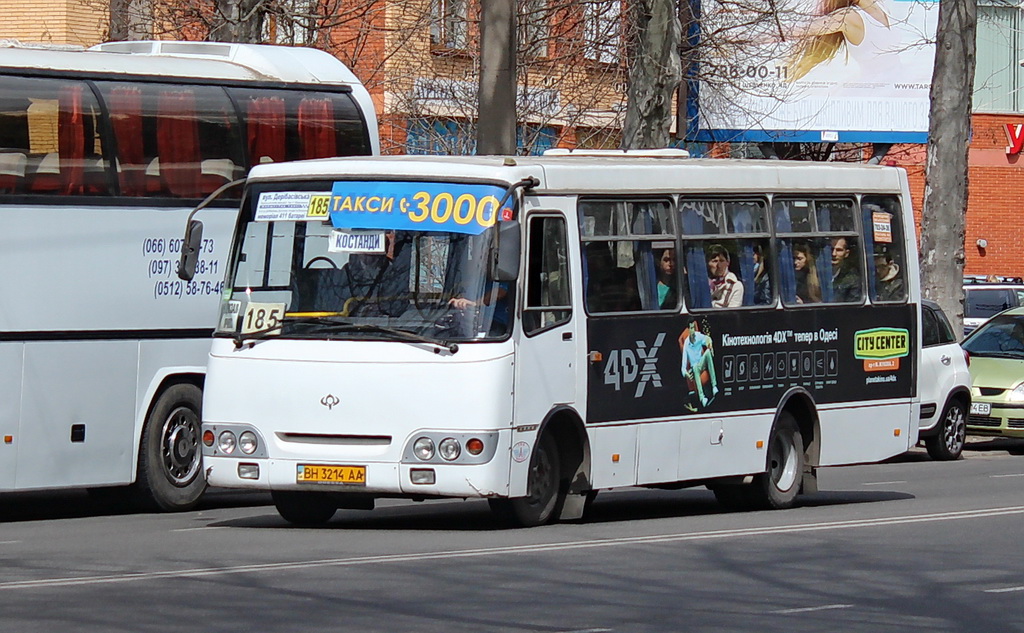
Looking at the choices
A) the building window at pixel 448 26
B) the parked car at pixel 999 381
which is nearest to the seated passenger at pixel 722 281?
the parked car at pixel 999 381

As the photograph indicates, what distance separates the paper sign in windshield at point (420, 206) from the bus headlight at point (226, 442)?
5.16 ft

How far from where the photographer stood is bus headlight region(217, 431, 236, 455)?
1334cm

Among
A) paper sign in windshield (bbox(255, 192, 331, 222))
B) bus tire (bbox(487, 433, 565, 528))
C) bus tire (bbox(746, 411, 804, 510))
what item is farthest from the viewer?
bus tire (bbox(746, 411, 804, 510))

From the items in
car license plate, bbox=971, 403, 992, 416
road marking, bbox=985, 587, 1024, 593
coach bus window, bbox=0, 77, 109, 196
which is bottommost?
road marking, bbox=985, 587, 1024, 593

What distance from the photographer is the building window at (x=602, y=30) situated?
32.5 metres

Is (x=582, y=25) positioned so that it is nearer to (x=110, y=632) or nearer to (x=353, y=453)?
(x=353, y=453)

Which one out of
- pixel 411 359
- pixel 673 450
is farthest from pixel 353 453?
pixel 673 450

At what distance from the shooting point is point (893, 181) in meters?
17.4

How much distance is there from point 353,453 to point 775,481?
445cm

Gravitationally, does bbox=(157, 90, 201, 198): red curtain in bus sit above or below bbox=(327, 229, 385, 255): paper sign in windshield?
above

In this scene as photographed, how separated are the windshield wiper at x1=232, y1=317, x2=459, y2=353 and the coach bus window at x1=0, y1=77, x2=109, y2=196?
2354 mm

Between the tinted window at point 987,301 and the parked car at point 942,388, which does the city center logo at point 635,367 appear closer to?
the parked car at point 942,388

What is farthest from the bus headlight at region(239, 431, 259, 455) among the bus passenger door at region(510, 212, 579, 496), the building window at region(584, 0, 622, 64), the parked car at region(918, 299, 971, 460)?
the building window at region(584, 0, 622, 64)

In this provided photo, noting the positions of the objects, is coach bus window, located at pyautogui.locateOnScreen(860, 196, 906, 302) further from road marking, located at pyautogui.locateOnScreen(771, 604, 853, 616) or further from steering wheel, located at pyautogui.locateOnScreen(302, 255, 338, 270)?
road marking, located at pyautogui.locateOnScreen(771, 604, 853, 616)
